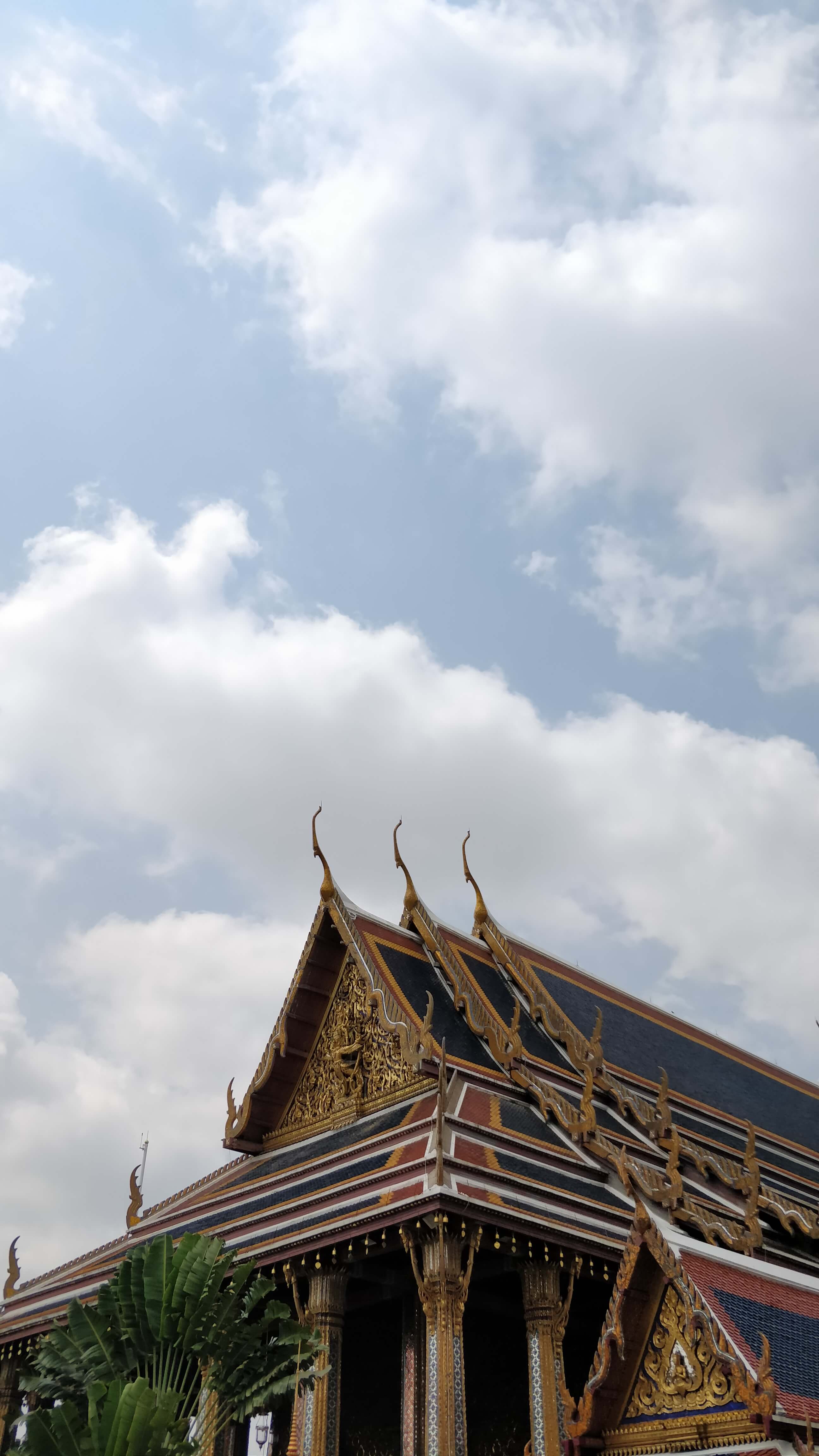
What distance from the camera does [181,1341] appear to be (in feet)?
28.8

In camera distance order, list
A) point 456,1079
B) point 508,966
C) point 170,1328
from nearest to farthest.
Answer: point 170,1328
point 456,1079
point 508,966

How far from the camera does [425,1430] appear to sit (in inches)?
405

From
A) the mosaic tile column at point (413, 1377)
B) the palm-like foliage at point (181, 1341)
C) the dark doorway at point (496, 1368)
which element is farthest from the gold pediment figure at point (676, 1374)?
the dark doorway at point (496, 1368)

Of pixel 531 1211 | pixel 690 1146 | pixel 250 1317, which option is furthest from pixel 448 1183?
pixel 690 1146

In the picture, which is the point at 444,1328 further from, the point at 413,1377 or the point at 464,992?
the point at 464,992

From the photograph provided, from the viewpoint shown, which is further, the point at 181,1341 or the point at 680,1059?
the point at 680,1059

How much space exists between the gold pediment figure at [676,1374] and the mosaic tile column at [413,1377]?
686 centimetres

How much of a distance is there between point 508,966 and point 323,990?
2.82 metres

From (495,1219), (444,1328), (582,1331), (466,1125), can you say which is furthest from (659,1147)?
(444,1328)

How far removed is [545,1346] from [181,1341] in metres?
3.29

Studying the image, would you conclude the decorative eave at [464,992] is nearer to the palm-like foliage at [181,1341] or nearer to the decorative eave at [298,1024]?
the decorative eave at [298,1024]

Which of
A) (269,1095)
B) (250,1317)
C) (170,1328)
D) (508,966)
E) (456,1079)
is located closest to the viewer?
(170,1328)

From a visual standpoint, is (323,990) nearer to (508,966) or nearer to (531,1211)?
(508,966)

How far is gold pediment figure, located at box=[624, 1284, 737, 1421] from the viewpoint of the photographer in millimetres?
4352
